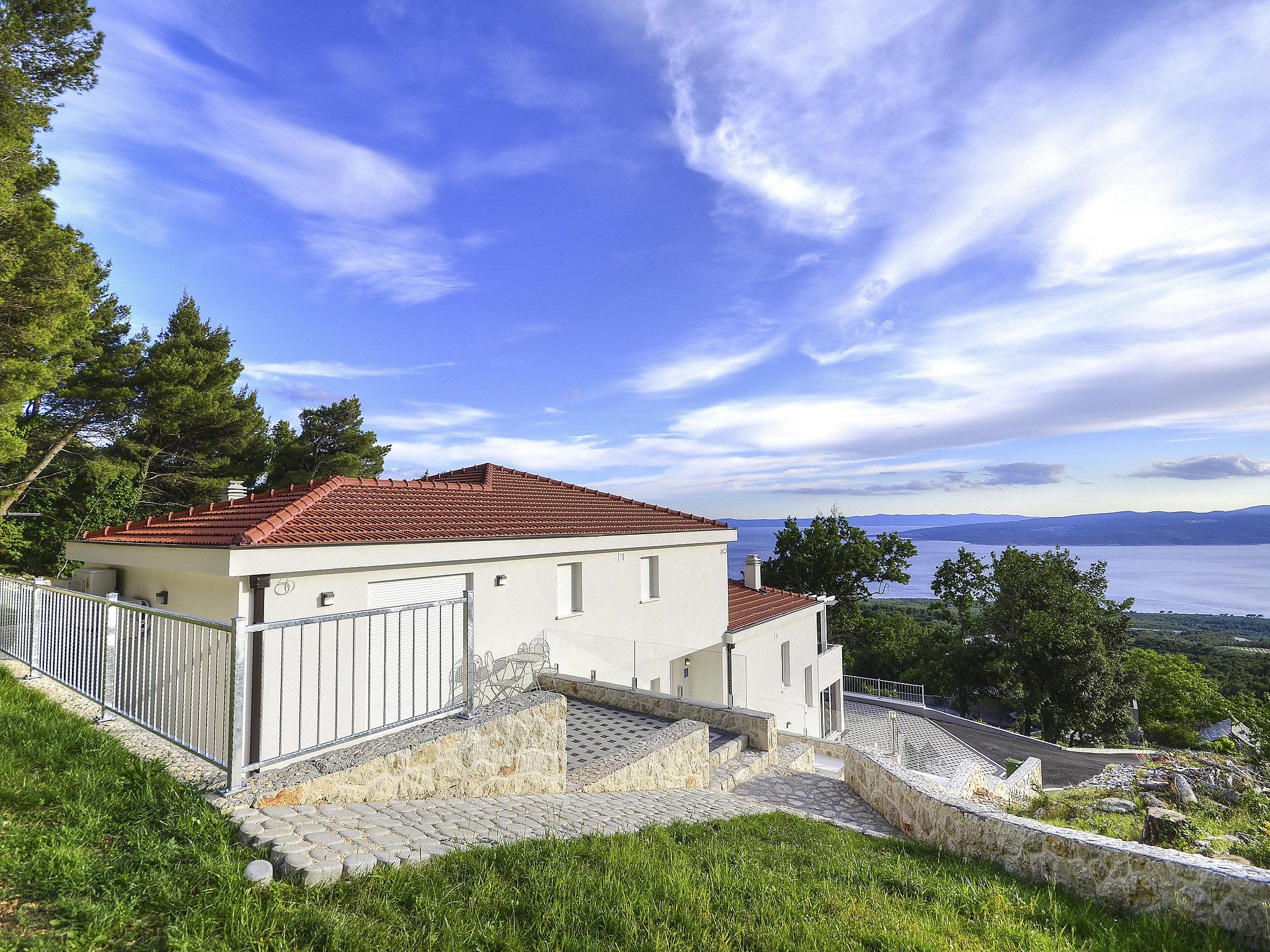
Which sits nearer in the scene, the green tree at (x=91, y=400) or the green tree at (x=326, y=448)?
the green tree at (x=91, y=400)

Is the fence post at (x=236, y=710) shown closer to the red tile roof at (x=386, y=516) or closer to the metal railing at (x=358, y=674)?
the metal railing at (x=358, y=674)

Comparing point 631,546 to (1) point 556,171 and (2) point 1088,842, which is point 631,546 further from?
(2) point 1088,842

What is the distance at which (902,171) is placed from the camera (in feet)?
42.2

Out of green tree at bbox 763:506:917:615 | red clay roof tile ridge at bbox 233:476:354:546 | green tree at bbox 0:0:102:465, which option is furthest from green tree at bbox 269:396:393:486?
green tree at bbox 763:506:917:615

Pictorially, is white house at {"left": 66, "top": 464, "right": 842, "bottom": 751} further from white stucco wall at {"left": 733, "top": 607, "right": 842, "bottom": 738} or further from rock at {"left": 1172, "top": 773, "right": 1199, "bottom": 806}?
rock at {"left": 1172, "top": 773, "right": 1199, "bottom": 806}

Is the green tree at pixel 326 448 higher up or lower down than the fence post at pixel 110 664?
higher up

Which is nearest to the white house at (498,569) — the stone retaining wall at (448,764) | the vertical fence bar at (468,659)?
the vertical fence bar at (468,659)

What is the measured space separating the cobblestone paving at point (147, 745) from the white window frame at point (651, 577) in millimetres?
11121

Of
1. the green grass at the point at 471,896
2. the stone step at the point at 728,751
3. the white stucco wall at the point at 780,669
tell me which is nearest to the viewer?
the green grass at the point at 471,896

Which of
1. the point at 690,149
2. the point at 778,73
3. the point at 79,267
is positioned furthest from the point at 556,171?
the point at 79,267

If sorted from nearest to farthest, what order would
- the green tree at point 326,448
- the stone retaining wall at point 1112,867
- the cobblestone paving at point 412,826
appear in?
the cobblestone paving at point 412,826
the stone retaining wall at point 1112,867
the green tree at point 326,448

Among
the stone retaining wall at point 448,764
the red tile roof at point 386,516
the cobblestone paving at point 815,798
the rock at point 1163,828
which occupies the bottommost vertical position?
the cobblestone paving at point 815,798

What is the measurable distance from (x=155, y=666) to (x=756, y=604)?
711 inches

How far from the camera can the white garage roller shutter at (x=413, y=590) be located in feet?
31.1
